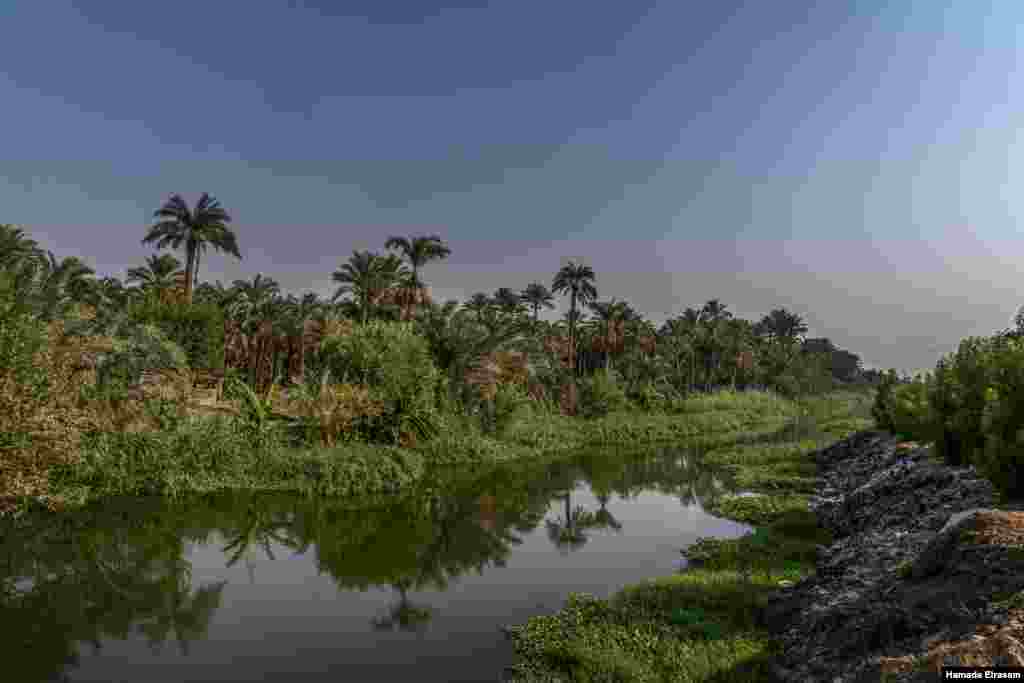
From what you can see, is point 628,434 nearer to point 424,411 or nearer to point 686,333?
point 424,411

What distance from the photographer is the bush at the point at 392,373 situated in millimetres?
34031

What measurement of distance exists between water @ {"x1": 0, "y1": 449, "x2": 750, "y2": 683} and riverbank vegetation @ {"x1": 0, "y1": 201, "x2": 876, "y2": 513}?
2347 millimetres

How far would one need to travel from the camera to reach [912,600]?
8.34m

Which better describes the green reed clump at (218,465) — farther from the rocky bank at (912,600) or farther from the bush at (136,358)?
the rocky bank at (912,600)

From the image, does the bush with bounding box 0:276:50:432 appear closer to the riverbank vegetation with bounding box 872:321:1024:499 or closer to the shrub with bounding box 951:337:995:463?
the riverbank vegetation with bounding box 872:321:1024:499

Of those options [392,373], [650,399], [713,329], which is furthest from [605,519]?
[713,329]

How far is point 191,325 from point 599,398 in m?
36.7

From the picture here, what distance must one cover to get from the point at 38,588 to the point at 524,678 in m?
12.0

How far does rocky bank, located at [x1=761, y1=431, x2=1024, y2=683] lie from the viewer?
662 cm

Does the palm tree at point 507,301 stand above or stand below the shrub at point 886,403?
above

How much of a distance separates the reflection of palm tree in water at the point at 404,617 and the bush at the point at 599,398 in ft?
146

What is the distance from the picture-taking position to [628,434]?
51375mm

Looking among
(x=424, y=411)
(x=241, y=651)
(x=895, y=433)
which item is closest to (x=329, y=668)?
(x=241, y=651)

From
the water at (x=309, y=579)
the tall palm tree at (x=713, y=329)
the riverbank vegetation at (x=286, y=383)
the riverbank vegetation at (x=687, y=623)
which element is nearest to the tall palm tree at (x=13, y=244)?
the riverbank vegetation at (x=286, y=383)
